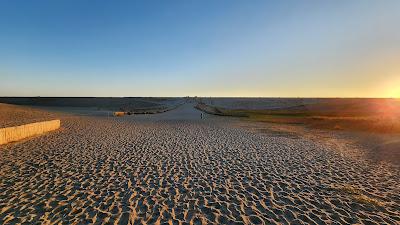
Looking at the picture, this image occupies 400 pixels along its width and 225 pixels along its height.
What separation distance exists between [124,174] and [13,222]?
11.7ft

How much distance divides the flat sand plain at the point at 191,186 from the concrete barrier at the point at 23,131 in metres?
0.86

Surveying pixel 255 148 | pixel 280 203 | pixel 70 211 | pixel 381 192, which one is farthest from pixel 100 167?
pixel 381 192

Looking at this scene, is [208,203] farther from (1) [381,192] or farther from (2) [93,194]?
(1) [381,192]

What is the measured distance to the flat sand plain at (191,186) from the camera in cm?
530

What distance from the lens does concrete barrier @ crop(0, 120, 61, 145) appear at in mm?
12343

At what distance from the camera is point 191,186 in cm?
716

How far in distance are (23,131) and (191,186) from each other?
13426 millimetres

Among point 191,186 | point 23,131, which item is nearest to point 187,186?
point 191,186

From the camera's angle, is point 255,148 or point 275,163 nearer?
point 275,163

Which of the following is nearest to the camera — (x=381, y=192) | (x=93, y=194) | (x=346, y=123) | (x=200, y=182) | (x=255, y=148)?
(x=93, y=194)

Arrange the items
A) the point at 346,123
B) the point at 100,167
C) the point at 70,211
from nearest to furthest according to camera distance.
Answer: the point at 70,211 → the point at 100,167 → the point at 346,123

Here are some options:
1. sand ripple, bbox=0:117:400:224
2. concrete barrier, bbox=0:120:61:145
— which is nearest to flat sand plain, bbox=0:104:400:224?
sand ripple, bbox=0:117:400:224

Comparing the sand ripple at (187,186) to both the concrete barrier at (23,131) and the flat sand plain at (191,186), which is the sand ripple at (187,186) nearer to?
the flat sand plain at (191,186)

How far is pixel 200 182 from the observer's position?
7.52 m
